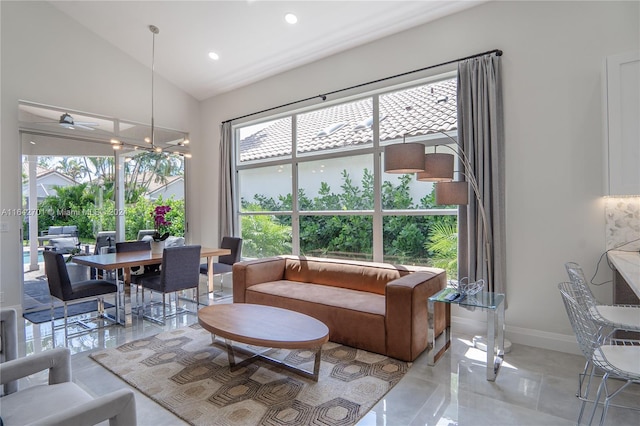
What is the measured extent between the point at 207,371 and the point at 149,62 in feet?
16.4

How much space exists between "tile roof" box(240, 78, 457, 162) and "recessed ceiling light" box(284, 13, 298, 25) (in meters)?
1.19

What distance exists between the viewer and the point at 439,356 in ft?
9.95

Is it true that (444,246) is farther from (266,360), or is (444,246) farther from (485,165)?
(266,360)

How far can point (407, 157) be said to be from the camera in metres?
2.73

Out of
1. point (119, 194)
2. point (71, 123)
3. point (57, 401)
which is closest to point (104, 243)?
point (119, 194)

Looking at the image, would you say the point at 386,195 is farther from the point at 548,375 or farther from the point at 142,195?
the point at 142,195

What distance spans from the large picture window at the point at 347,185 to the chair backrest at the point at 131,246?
1568 millimetres

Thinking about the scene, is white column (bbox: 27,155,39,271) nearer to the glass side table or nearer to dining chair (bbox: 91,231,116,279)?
dining chair (bbox: 91,231,116,279)

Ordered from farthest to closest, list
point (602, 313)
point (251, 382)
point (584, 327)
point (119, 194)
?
point (119, 194) < point (251, 382) < point (602, 313) < point (584, 327)

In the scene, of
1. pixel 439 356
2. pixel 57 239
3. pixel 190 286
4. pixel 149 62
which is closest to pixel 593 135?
pixel 439 356

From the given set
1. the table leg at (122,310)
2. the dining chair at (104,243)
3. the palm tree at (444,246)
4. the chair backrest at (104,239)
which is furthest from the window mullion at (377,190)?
the chair backrest at (104,239)

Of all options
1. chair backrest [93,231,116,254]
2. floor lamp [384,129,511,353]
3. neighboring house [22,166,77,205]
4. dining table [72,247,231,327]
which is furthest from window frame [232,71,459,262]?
neighboring house [22,166,77,205]

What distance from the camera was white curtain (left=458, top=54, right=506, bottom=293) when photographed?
3.37 m

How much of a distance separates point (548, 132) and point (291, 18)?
3.04 metres
